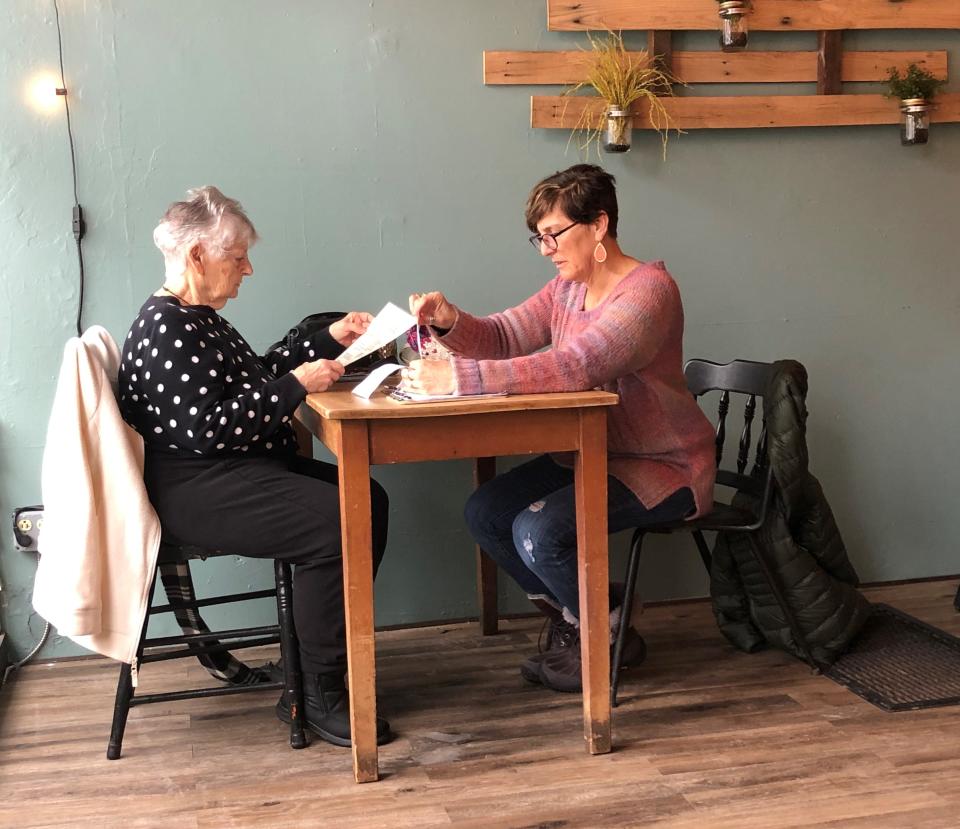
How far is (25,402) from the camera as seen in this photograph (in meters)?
3.08

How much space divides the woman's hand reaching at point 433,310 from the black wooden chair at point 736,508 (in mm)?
711

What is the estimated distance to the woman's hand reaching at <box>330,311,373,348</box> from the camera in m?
2.88

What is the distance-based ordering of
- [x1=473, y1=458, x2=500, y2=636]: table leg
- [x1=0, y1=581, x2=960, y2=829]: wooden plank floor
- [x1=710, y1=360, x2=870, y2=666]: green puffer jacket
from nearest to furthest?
1. [x1=0, y1=581, x2=960, y2=829]: wooden plank floor
2. [x1=710, y1=360, x2=870, y2=666]: green puffer jacket
3. [x1=473, y1=458, x2=500, y2=636]: table leg

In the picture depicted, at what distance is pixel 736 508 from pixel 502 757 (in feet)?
3.17

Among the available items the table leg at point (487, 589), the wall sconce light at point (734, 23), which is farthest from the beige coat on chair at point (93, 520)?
the wall sconce light at point (734, 23)

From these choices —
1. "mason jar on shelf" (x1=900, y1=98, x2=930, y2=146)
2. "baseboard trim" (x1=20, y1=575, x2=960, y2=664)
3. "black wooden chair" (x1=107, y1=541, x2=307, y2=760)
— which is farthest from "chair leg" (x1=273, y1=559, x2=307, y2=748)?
"mason jar on shelf" (x1=900, y1=98, x2=930, y2=146)

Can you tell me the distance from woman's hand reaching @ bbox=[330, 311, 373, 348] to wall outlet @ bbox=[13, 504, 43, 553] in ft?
3.22

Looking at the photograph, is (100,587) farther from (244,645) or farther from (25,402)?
(25,402)

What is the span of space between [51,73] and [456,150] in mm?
1101

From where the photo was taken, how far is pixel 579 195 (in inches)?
103

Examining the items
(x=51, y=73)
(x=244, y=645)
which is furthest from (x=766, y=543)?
(x=51, y=73)

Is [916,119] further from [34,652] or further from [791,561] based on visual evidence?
[34,652]

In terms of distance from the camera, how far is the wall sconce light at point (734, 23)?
3.16 m

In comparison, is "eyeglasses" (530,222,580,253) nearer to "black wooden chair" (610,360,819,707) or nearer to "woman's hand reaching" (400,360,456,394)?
"woman's hand reaching" (400,360,456,394)
